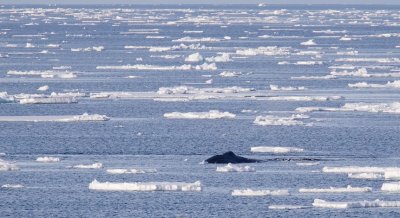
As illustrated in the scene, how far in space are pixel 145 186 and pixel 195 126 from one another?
49.5 ft

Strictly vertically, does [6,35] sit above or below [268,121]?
below

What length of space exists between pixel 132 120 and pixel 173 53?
4247 centimetres

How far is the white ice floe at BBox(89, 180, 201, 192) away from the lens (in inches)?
1197

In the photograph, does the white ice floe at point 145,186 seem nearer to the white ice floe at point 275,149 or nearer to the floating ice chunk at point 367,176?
the floating ice chunk at point 367,176

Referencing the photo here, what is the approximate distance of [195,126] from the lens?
45594 mm

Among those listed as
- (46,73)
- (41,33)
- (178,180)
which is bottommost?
(41,33)

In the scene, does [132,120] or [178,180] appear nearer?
[178,180]

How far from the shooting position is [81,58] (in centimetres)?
8256

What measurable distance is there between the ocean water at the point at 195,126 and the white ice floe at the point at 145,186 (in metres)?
0.29

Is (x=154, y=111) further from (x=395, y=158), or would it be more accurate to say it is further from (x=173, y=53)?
(x=173, y=53)

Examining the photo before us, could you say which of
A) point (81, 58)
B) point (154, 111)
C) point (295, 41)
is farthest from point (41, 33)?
point (154, 111)

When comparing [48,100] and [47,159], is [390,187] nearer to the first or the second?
[47,159]

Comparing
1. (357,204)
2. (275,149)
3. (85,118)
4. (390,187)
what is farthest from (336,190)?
(85,118)

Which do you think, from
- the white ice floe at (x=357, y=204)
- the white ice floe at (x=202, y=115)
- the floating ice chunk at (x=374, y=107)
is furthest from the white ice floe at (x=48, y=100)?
the white ice floe at (x=357, y=204)
